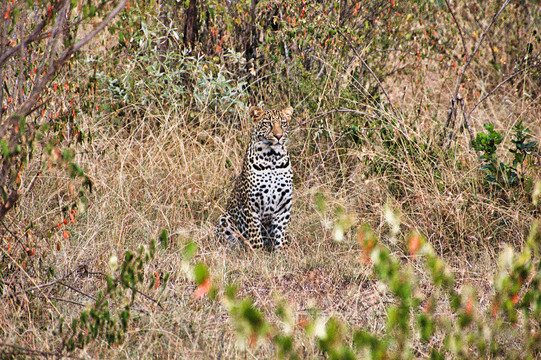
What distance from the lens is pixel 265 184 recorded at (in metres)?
5.22

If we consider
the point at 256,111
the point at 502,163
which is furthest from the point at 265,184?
the point at 502,163

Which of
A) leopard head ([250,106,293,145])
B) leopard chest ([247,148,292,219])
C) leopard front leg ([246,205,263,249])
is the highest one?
leopard head ([250,106,293,145])

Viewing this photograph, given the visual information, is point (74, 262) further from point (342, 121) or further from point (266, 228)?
point (342, 121)

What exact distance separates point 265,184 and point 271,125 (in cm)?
44

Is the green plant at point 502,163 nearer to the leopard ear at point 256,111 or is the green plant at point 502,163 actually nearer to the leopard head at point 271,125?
the leopard head at point 271,125

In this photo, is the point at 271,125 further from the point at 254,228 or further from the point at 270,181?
the point at 254,228

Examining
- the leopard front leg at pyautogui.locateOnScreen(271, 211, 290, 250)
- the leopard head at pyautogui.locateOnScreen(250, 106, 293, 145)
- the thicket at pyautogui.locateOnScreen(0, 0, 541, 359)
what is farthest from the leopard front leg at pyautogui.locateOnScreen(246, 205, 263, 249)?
the leopard head at pyautogui.locateOnScreen(250, 106, 293, 145)

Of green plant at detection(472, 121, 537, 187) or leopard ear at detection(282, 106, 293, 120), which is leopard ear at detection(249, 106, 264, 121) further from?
green plant at detection(472, 121, 537, 187)

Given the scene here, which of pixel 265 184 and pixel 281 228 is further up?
pixel 265 184

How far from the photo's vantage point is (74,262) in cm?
418

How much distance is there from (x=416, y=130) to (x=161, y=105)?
218 centimetres

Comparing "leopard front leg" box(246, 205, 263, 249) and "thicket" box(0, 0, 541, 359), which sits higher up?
"thicket" box(0, 0, 541, 359)

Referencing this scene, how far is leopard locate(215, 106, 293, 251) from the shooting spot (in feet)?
17.1

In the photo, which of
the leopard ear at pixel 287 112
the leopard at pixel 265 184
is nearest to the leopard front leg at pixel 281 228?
the leopard at pixel 265 184
